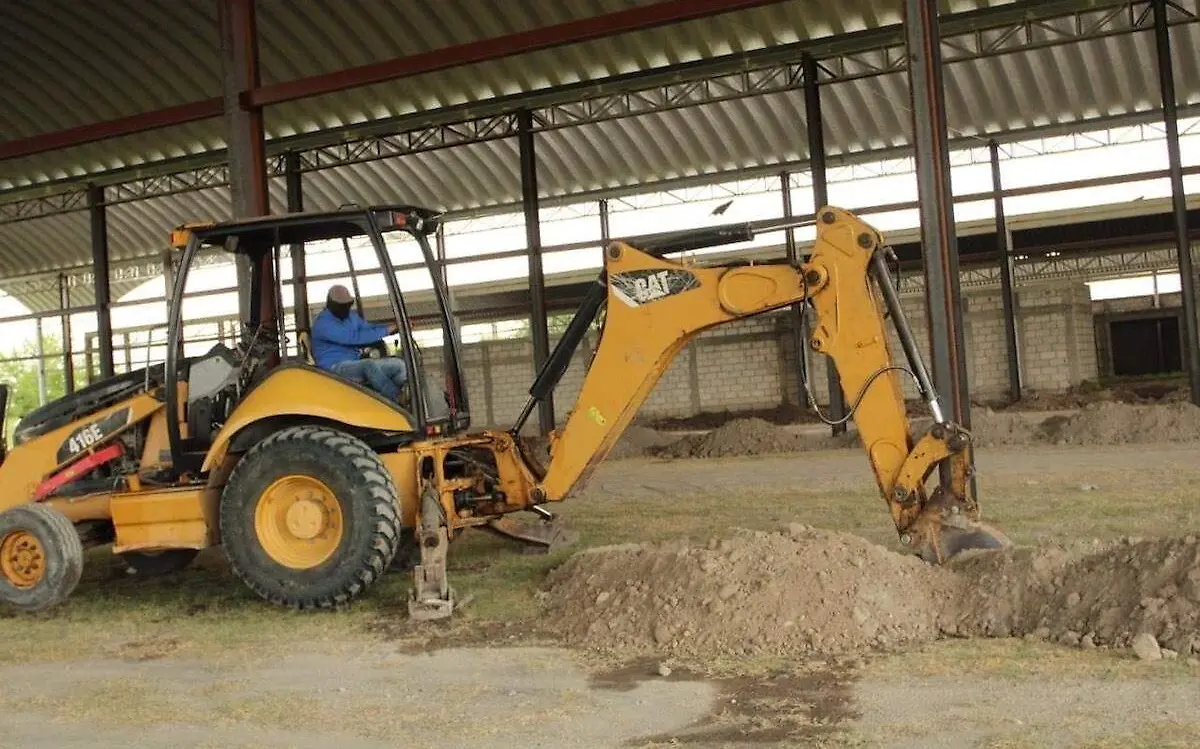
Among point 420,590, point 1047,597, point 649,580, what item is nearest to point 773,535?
point 649,580

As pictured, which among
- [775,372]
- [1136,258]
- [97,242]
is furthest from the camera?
[1136,258]

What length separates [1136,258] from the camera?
1121 inches

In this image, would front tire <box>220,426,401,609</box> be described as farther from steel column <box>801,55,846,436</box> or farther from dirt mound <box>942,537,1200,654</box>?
steel column <box>801,55,846,436</box>

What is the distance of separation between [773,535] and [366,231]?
3095 mm

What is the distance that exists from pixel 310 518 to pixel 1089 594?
171 inches

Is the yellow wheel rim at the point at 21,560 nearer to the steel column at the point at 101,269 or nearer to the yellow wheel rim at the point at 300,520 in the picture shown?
the yellow wheel rim at the point at 300,520

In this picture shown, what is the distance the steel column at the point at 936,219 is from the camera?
8.52 metres

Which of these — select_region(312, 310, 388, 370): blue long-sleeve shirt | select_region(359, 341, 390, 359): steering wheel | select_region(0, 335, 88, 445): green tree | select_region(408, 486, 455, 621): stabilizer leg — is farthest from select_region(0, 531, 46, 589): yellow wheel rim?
select_region(0, 335, 88, 445): green tree

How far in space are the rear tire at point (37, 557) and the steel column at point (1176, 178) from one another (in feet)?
50.3

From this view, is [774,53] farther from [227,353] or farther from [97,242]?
[97,242]

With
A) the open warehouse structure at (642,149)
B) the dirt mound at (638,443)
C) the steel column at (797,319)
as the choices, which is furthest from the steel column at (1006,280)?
the dirt mound at (638,443)

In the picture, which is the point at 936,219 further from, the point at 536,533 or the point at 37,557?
the point at 37,557

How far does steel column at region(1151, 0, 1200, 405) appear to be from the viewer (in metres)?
16.5

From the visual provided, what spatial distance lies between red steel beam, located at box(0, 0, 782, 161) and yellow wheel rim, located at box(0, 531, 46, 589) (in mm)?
5453
